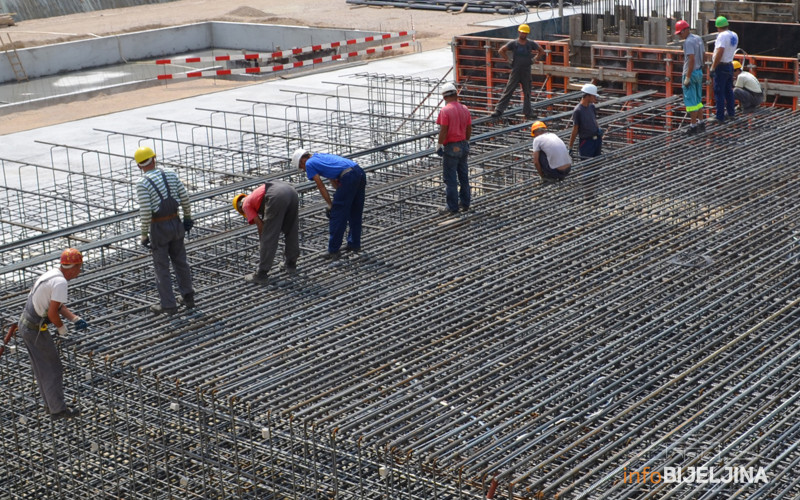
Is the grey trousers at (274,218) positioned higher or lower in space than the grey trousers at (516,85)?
lower

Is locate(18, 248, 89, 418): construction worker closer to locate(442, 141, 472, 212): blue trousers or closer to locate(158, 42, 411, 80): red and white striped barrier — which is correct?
locate(442, 141, 472, 212): blue trousers

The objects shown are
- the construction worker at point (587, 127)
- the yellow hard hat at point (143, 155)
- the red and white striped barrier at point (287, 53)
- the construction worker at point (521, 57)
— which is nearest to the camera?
the yellow hard hat at point (143, 155)

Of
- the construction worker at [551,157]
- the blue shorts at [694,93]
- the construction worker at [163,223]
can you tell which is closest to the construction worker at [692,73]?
the blue shorts at [694,93]

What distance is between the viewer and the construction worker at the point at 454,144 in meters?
13.2

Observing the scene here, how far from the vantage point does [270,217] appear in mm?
11305

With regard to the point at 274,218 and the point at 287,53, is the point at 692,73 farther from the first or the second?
the point at 287,53

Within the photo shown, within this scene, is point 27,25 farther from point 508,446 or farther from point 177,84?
point 508,446

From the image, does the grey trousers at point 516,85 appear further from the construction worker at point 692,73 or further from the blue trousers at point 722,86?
the blue trousers at point 722,86

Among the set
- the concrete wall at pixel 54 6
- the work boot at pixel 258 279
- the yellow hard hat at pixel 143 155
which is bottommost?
the work boot at pixel 258 279

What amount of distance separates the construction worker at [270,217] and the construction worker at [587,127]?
5.26 metres

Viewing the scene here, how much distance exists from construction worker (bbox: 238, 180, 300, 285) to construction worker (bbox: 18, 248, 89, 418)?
2.54 m

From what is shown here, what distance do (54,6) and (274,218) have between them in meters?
43.3

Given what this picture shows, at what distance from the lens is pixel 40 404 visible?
1013 cm

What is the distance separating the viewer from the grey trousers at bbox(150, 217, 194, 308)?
34.3 ft
